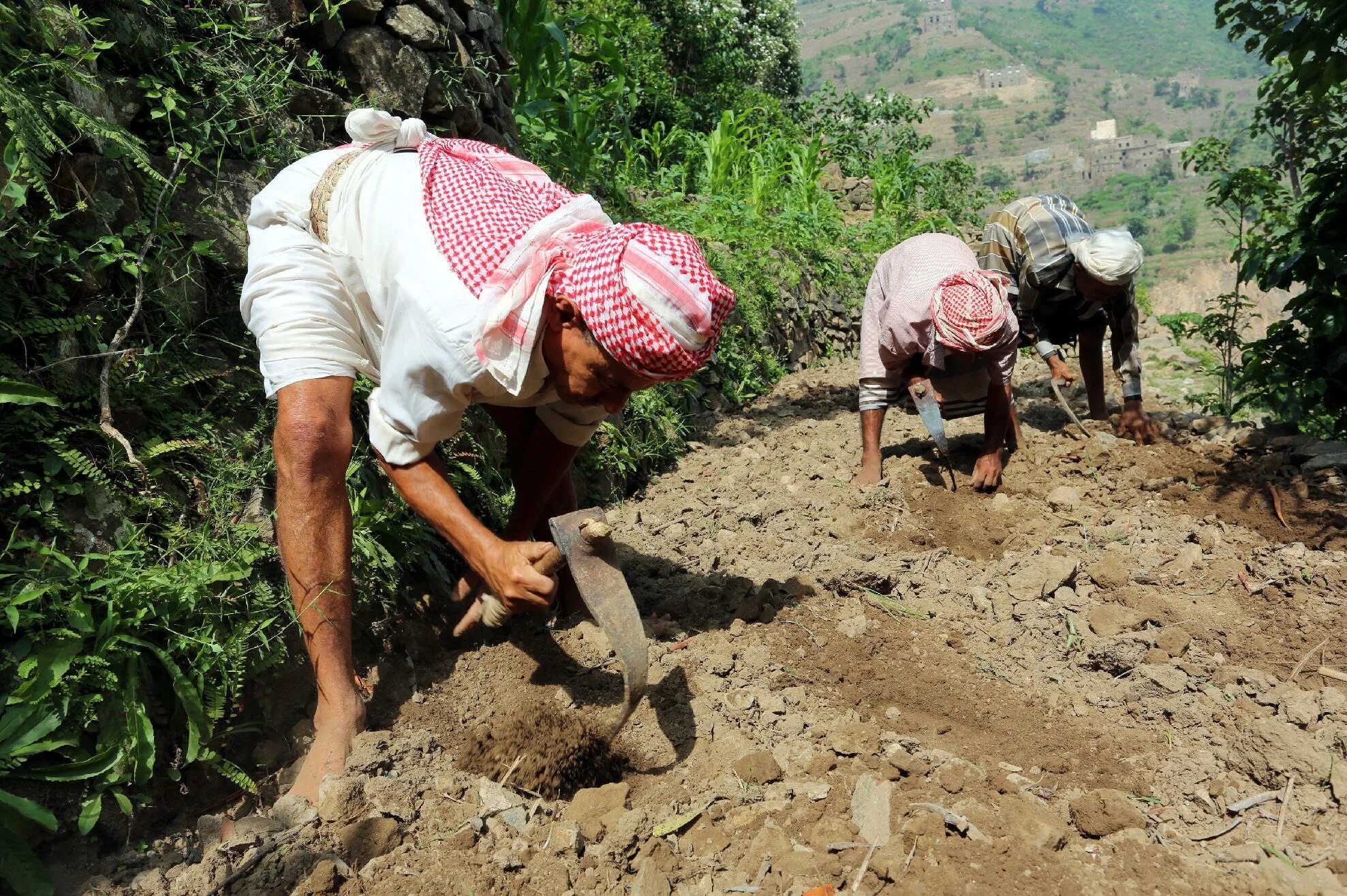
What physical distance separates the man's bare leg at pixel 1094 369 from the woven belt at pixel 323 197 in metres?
3.84

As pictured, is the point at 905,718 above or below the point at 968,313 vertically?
below

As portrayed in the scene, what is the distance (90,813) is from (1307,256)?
465 cm

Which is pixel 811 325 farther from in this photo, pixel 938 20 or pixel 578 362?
pixel 938 20

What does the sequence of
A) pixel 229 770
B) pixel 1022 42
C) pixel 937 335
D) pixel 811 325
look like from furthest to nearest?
1. pixel 1022 42
2. pixel 811 325
3. pixel 937 335
4. pixel 229 770

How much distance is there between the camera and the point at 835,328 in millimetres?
7453

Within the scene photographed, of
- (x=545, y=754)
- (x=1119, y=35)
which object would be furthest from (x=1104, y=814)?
(x=1119, y=35)

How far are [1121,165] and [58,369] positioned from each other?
76491mm

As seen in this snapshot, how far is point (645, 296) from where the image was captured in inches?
76.4

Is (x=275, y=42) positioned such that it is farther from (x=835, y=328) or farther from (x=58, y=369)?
(x=835, y=328)

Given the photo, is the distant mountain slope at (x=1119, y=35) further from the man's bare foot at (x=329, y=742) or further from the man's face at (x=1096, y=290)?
the man's bare foot at (x=329, y=742)

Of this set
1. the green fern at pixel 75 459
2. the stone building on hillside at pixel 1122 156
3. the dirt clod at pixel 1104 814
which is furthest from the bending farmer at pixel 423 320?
the stone building on hillside at pixel 1122 156

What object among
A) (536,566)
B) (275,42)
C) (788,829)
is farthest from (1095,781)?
(275,42)

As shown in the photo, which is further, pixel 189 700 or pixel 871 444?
pixel 871 444

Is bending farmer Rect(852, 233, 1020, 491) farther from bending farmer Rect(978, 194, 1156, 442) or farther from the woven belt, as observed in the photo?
the woven belt
